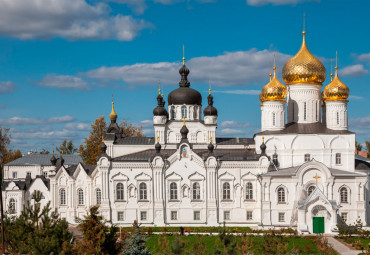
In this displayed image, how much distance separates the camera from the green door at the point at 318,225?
33.7 meters

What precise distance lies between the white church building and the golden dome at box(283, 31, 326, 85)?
0.07 metres

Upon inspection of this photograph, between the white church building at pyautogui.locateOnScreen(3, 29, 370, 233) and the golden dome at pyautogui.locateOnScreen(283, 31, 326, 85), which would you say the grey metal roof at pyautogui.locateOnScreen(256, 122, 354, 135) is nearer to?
the white church building at pyautogui.locateOnScreen(3, 29, 370, 233)

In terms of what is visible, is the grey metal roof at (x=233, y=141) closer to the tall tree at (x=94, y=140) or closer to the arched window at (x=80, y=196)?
the arched window at (x=80, y=196)

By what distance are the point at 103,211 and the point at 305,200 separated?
13703mm

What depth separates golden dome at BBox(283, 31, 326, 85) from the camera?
39750 millimetres

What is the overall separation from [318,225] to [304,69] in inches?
472

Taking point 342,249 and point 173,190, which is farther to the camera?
point 173,190

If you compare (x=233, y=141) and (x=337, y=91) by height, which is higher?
(x=337, y=91)

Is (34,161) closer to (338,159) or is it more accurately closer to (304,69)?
(304,69)

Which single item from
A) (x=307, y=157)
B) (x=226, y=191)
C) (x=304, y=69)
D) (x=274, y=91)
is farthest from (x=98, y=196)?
Answer: (x=304, y=69)

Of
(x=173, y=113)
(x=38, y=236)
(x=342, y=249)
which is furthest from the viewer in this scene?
(x=173, y=113)

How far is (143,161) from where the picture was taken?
37781mm

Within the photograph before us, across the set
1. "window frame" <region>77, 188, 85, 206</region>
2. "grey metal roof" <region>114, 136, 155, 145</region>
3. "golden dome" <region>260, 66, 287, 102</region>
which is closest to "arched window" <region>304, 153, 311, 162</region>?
"golden dome" <region>260, 66, 287, 102</region>

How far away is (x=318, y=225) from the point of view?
3381cm
